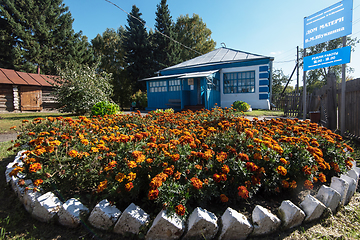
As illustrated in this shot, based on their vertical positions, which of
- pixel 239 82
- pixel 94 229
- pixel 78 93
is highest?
pixel 239 82

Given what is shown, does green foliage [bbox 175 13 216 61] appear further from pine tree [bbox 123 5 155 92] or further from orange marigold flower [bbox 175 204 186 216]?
orange marigold flower [bbox 175 204 186 216]

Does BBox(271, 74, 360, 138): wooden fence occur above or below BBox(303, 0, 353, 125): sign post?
below

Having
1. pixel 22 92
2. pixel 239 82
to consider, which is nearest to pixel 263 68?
pixel 239 82

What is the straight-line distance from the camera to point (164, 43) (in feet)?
87.0

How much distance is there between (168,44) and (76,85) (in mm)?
18548

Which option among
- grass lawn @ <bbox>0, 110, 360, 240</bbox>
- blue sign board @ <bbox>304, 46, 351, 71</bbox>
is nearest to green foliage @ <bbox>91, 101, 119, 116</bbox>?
grass lawn @ <bbox>0, 110, 360, 240</bbox>

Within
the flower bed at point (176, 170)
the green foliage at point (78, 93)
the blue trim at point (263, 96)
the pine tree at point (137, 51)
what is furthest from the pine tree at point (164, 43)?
the flower bed at point (176, 170)

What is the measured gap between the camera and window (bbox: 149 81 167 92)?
16.1 meters

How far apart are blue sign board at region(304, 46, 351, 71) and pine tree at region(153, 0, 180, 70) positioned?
20.4 m

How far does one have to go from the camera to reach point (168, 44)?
1048 inches

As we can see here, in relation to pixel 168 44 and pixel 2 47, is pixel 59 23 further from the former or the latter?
pixel 168 44

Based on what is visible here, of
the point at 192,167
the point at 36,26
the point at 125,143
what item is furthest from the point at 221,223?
the point at 36,26

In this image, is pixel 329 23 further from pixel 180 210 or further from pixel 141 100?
pixel 141 100

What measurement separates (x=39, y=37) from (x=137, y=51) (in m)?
11.5
